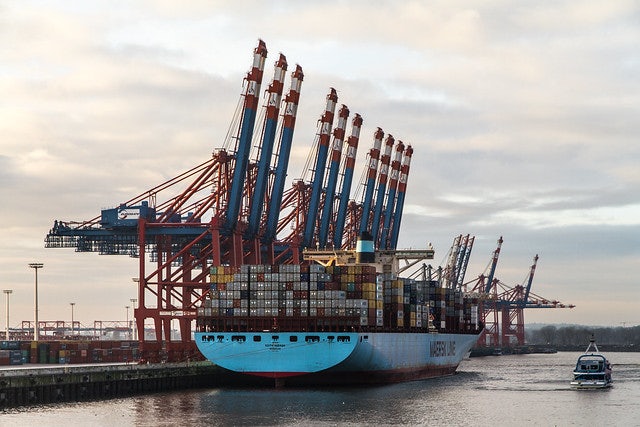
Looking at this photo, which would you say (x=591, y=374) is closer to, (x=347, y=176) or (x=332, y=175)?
(x=332, y=175)

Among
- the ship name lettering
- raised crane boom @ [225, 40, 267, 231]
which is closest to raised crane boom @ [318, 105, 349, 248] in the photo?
the ship name lettering

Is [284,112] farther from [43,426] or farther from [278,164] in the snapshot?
[43,426]

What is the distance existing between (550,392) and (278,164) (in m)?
35.9

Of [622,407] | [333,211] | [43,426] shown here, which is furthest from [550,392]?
[333,211]

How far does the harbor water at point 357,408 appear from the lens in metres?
62.3

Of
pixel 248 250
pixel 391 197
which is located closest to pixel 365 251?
pixel 248 250

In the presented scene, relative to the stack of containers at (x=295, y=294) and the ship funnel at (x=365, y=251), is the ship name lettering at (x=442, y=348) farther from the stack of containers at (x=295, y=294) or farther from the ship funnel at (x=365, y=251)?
the stack of containers at (x=295, y=294)

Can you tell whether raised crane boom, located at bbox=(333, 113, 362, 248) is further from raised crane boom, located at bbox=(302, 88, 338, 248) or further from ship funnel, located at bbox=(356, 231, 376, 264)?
ship funnel, located at bbox=(356, 231, 376, 264)

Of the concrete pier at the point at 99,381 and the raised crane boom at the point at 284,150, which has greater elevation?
the raised crane boom at the point at 284,150

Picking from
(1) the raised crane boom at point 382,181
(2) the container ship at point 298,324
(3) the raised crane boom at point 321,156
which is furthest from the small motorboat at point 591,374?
(1) the raised crane boom at point 382,181

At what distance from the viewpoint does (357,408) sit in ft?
226

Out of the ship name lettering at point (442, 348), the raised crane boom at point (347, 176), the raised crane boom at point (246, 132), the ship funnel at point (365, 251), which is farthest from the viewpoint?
the raised crane boom at point (347, 176)

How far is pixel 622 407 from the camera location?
2842 inches

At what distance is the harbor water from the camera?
62344 mm
